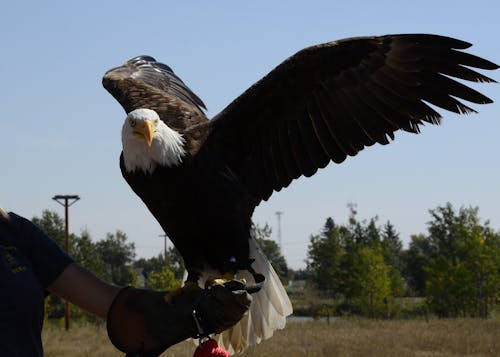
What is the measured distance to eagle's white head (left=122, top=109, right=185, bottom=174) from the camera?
3.40 meters

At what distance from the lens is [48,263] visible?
81.7 inches

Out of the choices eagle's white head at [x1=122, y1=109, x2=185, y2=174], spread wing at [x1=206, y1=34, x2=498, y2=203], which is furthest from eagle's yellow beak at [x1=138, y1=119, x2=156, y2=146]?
spread wing at [x1=206, y1=34, x2=498, y2=203]

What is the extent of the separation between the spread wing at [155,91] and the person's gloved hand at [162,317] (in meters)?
1.81

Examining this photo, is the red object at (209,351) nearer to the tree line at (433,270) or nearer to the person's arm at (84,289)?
the person's arm at (84,289)

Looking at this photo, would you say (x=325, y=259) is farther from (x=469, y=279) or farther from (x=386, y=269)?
(x=469, y=279)

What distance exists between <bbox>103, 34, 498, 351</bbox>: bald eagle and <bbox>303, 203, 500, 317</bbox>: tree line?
1921 cm

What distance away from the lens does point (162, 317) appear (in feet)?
7.32

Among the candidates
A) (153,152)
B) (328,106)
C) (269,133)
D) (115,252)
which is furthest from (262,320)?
(115,252)

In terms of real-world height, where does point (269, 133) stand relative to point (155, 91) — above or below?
below

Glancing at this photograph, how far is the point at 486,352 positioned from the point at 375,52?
771 centimetres

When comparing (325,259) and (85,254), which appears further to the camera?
(325,259)

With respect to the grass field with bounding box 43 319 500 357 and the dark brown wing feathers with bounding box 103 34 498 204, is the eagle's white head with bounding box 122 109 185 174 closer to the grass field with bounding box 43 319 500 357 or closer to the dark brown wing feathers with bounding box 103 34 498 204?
the dark brown wing feathers with bounding box 103 34 498 204

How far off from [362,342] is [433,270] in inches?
545

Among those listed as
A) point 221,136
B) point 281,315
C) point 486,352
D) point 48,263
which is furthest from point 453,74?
point 486,352
